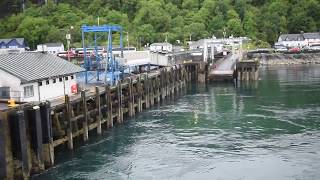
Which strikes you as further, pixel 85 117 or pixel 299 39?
pixel 299 39

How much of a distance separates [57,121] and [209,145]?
38.6 feet

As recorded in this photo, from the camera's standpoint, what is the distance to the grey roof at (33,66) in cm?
3506

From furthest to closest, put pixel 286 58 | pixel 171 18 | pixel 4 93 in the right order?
pixel 171 18 < pixel 286 58 < pixel 4 93

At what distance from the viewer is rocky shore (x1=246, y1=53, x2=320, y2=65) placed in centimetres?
12675

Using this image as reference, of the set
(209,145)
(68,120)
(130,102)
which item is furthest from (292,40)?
(68,120)

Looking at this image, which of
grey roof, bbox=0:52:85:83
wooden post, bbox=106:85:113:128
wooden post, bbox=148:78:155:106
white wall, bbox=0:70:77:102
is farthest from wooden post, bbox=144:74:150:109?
white wall, bbox=0:70:77:102

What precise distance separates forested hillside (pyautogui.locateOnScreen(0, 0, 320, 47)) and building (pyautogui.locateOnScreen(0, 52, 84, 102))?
102 metres

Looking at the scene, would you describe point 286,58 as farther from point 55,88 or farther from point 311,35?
point 55,88

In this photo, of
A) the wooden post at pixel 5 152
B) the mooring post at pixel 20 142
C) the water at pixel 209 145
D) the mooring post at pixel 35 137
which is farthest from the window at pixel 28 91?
the wooden post at pixel 5 152

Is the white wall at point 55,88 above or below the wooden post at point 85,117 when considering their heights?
above

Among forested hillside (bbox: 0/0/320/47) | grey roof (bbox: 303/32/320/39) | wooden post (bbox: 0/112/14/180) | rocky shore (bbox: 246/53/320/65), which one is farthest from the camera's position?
grey roof (bbox: 303/32/320/39)

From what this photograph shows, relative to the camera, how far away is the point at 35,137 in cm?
2864

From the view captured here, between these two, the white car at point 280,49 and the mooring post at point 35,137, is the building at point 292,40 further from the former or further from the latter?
the mooring post at point 35,137

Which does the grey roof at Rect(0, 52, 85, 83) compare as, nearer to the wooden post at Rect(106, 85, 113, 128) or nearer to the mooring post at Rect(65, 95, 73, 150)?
the mooring post at Rect(65, 95, 73, 150)
